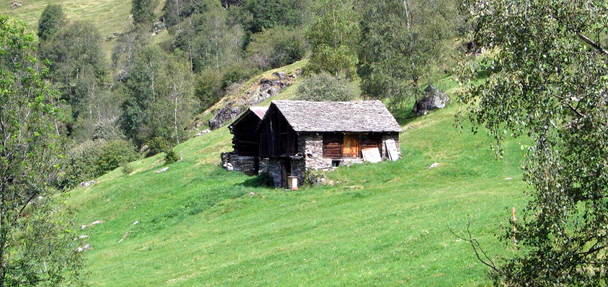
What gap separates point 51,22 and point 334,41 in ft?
404

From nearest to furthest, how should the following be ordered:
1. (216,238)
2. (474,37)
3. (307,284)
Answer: (474,37) → (307,284) → (216,238)

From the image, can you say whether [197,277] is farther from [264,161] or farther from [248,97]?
[248,97]

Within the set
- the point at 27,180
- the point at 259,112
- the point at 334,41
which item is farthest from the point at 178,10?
the point at 27,180

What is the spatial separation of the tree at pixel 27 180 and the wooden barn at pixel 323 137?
27.8 meters

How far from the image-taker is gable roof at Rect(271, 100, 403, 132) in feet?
157

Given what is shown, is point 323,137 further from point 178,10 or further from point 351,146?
point 178,10

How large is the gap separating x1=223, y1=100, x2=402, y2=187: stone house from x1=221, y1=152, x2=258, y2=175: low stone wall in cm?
520

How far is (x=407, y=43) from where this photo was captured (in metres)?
62.4

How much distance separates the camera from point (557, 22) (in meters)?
12.1

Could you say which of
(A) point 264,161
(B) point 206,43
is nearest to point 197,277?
(A) point 264,161

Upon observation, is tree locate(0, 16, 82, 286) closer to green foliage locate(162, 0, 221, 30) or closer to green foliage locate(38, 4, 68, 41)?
green foliage locate(162, 0, 221, 30)

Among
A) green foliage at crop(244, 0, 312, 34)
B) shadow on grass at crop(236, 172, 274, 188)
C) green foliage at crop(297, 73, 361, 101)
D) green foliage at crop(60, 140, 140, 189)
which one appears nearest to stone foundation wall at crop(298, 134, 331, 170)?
shadow on grass at crop(236, 172, 274, 188)

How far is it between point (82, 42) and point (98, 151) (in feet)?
230

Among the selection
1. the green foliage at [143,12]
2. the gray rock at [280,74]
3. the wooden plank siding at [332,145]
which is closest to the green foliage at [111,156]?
the gray rock at [280,74]
